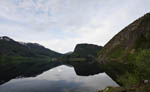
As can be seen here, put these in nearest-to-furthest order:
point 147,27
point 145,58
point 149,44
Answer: point 145,58 → point 149,44 → point 147,27

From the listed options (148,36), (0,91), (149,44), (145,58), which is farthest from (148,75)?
(148,36)

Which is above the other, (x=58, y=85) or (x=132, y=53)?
(x=132, y=53)

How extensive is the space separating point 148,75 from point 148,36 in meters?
141

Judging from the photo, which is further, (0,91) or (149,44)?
(149,44)

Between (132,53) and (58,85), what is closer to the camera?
(58,85)

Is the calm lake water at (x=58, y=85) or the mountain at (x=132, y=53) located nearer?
the mountain at (x=132, y=53)

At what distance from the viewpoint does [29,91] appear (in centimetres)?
3591

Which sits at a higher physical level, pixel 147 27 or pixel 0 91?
pixel 147 27

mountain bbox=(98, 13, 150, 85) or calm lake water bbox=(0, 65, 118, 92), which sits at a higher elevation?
mountain bbox=(98, 13, 150, 85)

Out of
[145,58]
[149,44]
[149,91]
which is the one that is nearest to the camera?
[149,91]

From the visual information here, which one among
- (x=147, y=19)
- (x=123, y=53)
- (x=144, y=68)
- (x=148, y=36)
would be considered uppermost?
(x=147, y=19)

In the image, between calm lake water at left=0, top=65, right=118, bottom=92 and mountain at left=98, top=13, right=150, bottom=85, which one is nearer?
mountain at left=98, top=13, right=150, bottom=85

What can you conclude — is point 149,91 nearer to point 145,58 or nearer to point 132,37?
point 145,58

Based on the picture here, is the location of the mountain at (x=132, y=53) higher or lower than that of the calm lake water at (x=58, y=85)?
higher
